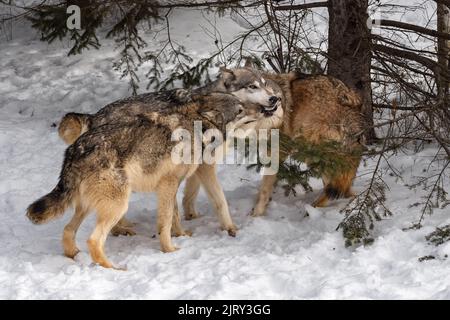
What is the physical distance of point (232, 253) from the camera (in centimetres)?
694

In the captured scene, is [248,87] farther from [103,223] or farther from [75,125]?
[103,223]

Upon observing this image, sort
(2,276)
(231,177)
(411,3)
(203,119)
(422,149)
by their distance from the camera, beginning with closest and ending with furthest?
1. (2,276)
2. (203,119)
3. (422,149)
4. (231,177)
5. (411,3)

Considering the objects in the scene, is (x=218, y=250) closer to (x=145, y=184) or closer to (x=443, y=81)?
(x=145, y=184)

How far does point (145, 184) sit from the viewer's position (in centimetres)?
721

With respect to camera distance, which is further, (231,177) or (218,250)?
(231,177)

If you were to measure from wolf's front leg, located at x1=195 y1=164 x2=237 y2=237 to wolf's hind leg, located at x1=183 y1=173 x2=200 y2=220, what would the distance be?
1.11 feet

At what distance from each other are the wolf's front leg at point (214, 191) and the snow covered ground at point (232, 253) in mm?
200

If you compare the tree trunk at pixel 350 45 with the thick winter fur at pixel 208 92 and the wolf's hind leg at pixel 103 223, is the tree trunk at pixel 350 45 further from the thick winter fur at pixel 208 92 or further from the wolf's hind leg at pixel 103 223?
the wolf's hind leg at pixel 103 223

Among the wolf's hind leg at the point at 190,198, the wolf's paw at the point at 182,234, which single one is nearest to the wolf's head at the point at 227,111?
the wolf's hind leg at the point at 190,198

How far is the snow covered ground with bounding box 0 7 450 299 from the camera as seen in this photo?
5.73 metres

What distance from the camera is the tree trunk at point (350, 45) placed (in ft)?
30.1

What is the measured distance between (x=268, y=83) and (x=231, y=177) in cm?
230

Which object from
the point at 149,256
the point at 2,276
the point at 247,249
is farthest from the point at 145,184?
the point at 2,276
